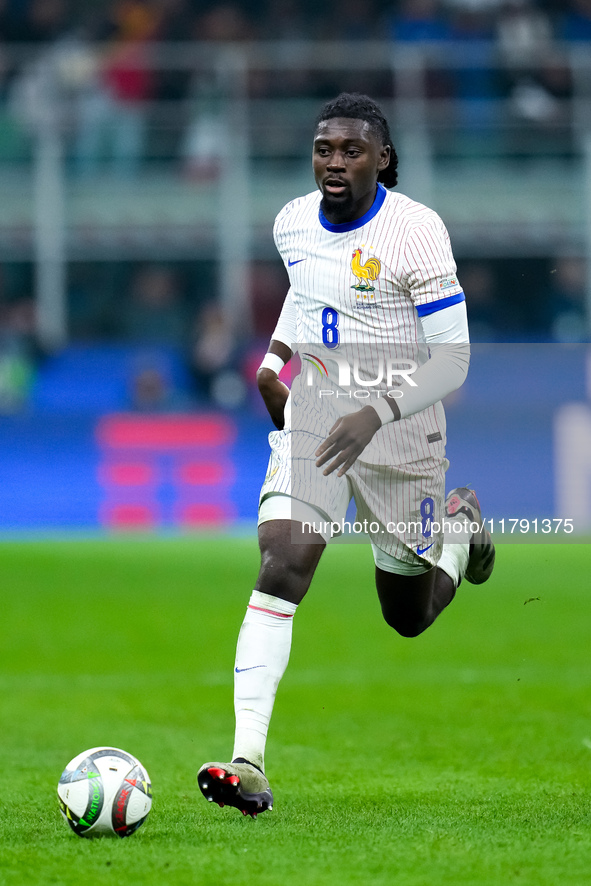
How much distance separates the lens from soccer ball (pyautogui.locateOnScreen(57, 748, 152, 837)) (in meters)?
4.05

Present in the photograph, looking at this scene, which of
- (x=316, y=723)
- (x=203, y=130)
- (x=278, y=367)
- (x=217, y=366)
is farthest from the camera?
(x=203, y=130)

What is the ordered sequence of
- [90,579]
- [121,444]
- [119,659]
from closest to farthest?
[119,659]
[90,579]
[121,444]

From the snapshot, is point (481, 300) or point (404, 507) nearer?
point (404, 507)

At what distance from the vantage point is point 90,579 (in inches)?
474

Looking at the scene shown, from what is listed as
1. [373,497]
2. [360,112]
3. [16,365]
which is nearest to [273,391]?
[373,497]

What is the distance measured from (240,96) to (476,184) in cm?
265

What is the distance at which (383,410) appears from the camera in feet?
14.0

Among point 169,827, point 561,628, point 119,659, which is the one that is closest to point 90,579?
point 119,659

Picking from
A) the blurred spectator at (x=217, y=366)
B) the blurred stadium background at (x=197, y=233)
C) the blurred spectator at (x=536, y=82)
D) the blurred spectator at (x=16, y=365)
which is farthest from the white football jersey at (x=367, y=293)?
the blurred spectator at (x=536, y=82)

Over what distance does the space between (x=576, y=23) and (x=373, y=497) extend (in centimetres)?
1436

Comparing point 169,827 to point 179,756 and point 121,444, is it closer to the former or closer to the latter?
point 179,756

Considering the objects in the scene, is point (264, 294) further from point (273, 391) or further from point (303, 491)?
point (303, 491)

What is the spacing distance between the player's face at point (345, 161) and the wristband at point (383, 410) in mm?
679

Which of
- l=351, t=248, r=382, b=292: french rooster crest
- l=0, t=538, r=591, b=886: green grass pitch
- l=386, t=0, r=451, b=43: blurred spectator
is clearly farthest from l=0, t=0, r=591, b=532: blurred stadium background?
l=351, t=248, r=382, b=292: french rooster crest
